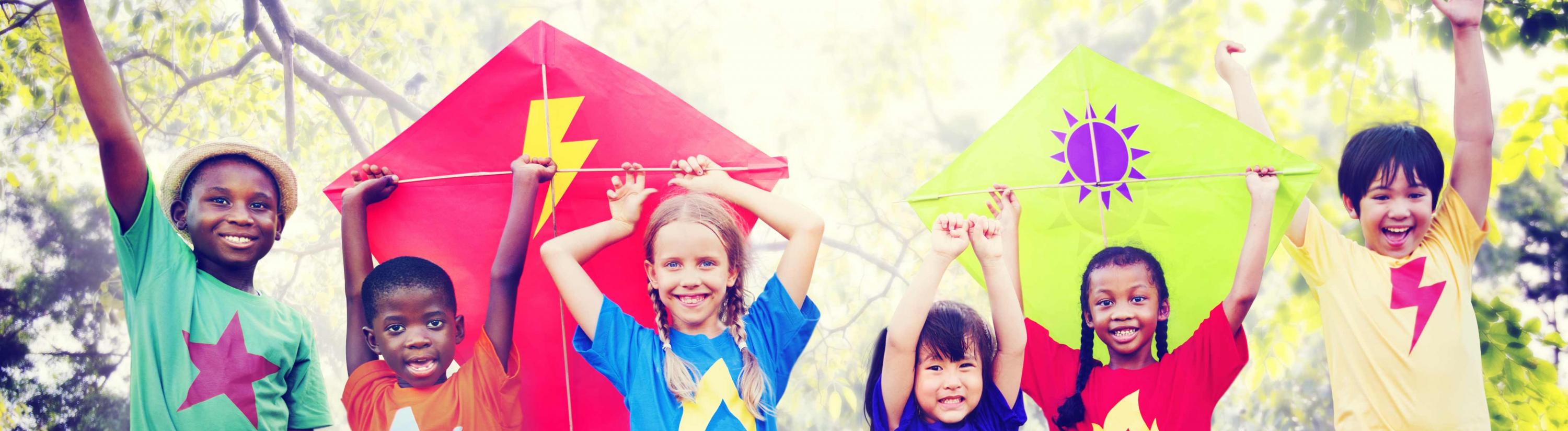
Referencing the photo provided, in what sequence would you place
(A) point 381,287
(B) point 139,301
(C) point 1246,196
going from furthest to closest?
1. (C) point 1246,196
2. (A) point 381,287
3. (B) point 139,301

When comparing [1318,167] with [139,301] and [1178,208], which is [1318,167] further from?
[139,301]

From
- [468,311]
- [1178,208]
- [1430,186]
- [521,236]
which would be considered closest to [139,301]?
[468,311]

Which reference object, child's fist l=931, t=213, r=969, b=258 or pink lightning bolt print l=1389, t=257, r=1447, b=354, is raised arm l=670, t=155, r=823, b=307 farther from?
pink lightning bolt print l=1389, t=257, r=1447, b=354

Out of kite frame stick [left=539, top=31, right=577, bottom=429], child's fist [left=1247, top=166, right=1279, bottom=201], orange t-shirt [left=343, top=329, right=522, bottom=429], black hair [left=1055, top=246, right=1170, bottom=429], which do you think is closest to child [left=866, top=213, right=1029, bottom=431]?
black hair [left=1055, top=246, right=1170, bottom=429]

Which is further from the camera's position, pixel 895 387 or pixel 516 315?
pixel 516 315

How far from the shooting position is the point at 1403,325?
349 cm

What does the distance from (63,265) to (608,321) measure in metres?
5.04

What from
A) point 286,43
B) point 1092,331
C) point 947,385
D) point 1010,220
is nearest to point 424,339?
point 947,385

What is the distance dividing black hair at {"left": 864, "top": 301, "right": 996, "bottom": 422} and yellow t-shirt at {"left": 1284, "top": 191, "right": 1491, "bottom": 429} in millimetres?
1422

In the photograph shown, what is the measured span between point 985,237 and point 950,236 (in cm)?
12

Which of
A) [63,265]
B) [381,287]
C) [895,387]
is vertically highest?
[63,265]

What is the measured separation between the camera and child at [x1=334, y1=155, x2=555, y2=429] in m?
3.27

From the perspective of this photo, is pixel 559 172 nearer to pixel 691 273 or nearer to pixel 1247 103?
pixel 691 273

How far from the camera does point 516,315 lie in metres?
3.49
